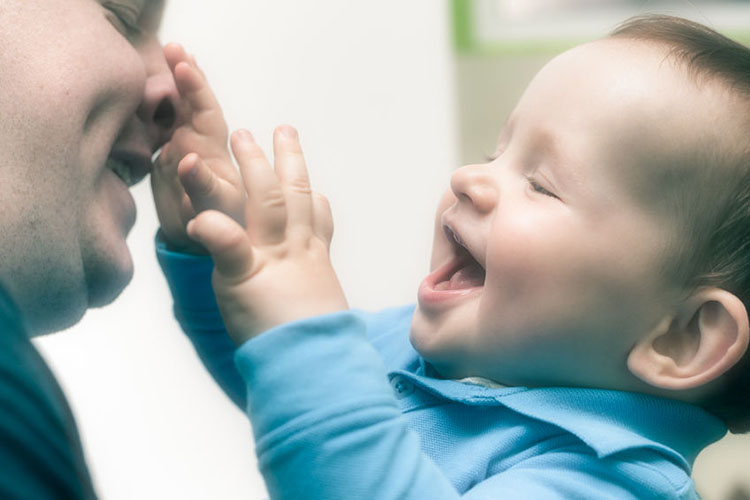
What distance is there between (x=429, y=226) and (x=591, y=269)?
569 millimetres

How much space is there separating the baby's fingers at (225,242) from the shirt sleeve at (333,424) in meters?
0.05

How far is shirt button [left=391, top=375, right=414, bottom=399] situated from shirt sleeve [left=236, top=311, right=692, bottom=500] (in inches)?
5.2

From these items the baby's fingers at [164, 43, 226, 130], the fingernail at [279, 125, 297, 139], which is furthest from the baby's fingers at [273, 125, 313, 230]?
the baby's fingers at [164, 43, 226, 130]

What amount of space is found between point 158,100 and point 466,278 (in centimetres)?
30

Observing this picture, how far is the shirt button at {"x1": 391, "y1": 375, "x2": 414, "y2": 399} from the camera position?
64cm

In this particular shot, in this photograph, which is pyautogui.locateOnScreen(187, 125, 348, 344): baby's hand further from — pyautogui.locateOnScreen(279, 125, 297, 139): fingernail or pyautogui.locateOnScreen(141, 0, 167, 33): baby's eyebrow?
pyautogui.locateOnScreen(141, 0, 167, 33): baby's eyebrow

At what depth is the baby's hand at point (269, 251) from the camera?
0.50 metres

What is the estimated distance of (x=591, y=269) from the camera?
575 millimetres

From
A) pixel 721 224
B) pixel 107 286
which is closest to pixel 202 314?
pixel 107 286

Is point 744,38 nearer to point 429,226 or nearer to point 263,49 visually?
point 429,226

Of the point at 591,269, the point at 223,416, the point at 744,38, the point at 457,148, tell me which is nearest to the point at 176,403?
the point at 223,416

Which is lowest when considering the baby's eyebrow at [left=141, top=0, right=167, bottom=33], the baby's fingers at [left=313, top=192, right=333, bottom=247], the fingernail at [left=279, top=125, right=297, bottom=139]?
the baby's fingers at [left=313, top=192, right=333, bottom=247]

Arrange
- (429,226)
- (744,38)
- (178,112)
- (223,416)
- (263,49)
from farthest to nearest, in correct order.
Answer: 1. (744,38)
2. (429,226)
3. (263,49)
4. (223,416)
5. (178,112)

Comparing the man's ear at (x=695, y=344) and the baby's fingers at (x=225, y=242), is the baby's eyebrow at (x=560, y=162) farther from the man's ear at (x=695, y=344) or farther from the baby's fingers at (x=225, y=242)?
the baby's fingers at (x=225, y=242)
